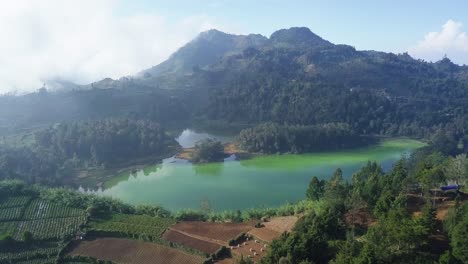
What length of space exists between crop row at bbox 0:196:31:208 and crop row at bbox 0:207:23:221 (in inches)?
27.4

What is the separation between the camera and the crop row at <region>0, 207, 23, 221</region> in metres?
36.9

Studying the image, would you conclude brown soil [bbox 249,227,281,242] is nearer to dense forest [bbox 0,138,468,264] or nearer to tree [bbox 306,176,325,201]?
dense forest [bbox 0,138,468,264]

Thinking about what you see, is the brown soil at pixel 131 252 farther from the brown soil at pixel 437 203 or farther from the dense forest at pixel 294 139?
the dense forest at pixel 294 139

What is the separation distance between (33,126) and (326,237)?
84529mm

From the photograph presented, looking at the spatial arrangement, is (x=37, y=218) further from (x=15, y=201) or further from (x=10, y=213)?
(x=15, y=201)

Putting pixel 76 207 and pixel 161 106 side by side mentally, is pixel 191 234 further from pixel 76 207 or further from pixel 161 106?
pixel 161 106

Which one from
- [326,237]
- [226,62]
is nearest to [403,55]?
[226,62]

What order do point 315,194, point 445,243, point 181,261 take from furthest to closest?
point 315,194
point 181,261
point 445,243

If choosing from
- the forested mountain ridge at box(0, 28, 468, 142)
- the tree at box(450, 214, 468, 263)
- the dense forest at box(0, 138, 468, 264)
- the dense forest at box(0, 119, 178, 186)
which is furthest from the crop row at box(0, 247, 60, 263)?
the forested mountain ridge at box(0, 28, 468, 142)

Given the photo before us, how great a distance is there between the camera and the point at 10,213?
37.8m

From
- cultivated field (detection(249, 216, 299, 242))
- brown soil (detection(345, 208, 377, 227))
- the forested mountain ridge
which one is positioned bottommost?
cultivated field (detection(249, 216, 299, 242))

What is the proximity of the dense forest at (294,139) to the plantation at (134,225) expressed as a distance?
43038 mm

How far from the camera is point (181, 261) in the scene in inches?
1171

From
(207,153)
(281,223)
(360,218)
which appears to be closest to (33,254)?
(281,223)
